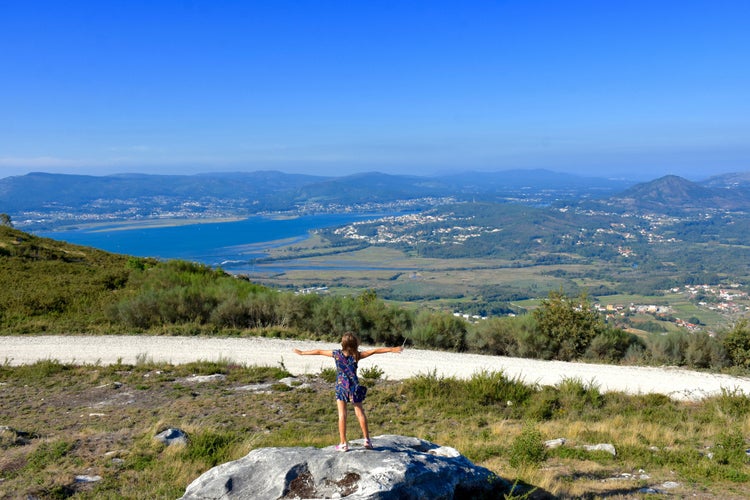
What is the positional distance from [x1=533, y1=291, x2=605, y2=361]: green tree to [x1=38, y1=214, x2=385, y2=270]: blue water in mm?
66088

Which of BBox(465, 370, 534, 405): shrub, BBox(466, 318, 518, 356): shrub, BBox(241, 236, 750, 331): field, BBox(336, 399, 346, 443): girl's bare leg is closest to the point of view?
BBox(336, 399, 346, 443): girl's bare leg

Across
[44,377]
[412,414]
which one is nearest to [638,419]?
[412,414]

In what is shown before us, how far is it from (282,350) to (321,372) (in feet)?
7.16

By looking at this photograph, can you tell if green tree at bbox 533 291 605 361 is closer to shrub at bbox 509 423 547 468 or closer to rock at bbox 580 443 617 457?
rock at bbox 580 443 617 457

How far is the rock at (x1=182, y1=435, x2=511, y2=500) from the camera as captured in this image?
16.0ft

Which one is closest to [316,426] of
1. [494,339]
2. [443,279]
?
[494,339]

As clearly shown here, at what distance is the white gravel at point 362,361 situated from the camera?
1212 cm

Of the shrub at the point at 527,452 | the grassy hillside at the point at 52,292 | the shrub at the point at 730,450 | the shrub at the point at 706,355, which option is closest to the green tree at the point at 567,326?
the shrub at the point at 706,355

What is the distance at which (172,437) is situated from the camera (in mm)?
7449

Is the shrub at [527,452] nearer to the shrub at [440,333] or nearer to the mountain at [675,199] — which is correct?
the shrub at [440,333]

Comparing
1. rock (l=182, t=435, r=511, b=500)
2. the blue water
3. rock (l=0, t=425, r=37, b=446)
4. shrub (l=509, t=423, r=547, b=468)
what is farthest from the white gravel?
the blue water

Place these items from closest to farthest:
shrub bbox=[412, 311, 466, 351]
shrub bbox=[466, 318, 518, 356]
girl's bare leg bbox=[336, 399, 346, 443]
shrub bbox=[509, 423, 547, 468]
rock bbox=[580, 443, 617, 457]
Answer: girl's bare leg bbox=[336, 399, 346, 443], shrub bbox=[509, 423, 547, 468], rock bbox=[580, 443, 617, 457], shrub bbox=[466, 318, 518, 356], shrub bbox=[412, 311, 466, 351]

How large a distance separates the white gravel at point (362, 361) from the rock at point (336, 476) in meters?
6.42

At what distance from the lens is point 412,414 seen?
9844 millimetres
